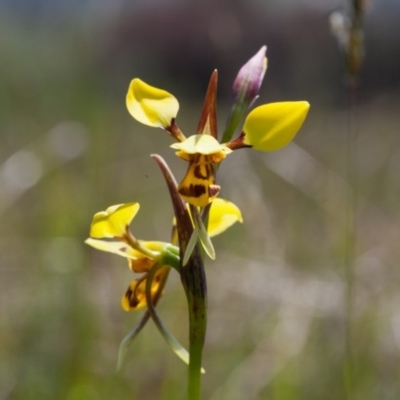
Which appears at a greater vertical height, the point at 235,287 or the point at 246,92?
the point at 246,92

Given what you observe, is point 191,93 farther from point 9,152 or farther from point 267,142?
point 267,142

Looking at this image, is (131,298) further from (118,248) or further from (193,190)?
(193,190)

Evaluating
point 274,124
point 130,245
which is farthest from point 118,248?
point 274,124

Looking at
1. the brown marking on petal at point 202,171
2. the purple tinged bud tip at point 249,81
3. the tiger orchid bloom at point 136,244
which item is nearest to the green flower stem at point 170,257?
the tiger orchid bloom at point 136,244

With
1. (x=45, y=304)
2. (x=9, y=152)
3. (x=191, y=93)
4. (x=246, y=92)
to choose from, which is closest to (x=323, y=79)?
(x=191, y=93)

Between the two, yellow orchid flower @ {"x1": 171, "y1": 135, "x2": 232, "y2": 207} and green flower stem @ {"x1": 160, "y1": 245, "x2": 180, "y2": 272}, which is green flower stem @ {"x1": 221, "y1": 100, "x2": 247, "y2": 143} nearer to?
yellow orchid flower @ {"x1": 171, "y1": 135, "x2": 232, "y2": 207}

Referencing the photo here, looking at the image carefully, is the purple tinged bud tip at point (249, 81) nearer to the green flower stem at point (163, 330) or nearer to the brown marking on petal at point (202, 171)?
the brown marking on petal at point (202, 171)

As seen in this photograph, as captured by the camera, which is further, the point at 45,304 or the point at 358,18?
the point at 45,304
